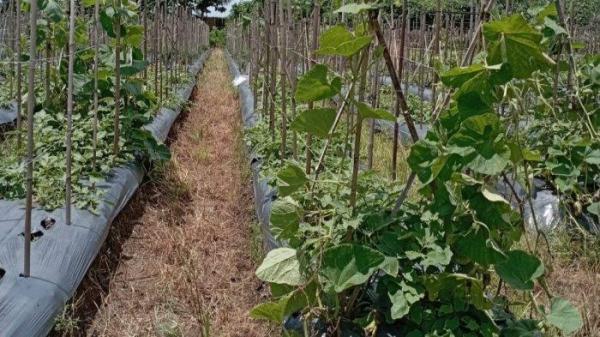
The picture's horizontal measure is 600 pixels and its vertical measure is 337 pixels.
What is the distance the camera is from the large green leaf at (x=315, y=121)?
5.44 feet

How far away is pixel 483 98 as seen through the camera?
144cm

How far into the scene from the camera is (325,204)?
194 cm

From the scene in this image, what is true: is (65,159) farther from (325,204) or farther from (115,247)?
(325,204)

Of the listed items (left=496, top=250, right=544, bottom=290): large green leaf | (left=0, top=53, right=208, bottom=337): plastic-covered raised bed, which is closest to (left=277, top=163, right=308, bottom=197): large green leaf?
(left=496, top=250, right=544, bottom=290): large green leaf

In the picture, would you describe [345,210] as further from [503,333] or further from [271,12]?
[271,12]

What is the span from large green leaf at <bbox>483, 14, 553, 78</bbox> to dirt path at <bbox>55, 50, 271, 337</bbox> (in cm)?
142

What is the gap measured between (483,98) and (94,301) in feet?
6.22

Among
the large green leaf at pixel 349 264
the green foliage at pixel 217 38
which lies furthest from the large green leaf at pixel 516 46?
the green foliage at pixel 217 38

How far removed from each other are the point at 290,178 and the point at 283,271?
266mm

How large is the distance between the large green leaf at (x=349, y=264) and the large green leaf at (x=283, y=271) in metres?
0.10

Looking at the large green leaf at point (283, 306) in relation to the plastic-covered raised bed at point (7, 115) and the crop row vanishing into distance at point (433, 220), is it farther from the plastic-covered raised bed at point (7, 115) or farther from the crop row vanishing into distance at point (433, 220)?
the plastic-covered raised bed at point (7, 115)

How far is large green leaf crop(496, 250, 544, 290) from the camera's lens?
1.48 metres

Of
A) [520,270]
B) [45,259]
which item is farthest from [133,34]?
[520,270]

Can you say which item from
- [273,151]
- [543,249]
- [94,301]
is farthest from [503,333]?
[273,151]
